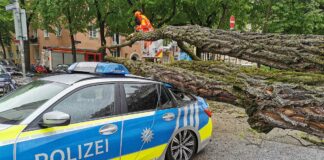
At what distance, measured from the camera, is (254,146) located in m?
4.97

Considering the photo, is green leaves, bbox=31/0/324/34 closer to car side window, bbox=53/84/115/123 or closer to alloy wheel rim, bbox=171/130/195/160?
alloy wheel rim, bbox=171/130/195/160

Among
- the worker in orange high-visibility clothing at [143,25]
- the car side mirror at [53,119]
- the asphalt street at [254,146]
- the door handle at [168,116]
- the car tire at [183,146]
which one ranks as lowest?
the asphalt street at [254,146]

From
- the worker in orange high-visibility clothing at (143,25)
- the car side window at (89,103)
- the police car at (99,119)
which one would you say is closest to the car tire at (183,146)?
the police car at (99,119)

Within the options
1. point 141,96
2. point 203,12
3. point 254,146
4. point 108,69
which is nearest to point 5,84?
point 108,69

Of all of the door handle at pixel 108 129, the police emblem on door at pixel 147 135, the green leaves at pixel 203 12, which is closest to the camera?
the door handle at pixel 108 129

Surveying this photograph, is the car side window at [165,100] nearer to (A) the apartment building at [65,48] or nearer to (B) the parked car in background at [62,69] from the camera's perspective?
(B) the parked car in background at [62,69]

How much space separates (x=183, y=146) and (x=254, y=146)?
1.76m

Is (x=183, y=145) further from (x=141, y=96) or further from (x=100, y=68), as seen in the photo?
(x=100, y=68)

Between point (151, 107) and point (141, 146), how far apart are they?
56 centimetres

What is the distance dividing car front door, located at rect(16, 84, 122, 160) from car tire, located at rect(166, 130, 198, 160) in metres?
1.03

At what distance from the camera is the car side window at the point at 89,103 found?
283cm

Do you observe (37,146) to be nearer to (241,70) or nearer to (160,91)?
(160,91)

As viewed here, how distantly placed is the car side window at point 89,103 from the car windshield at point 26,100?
0.18 metres

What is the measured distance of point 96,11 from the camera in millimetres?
14289
